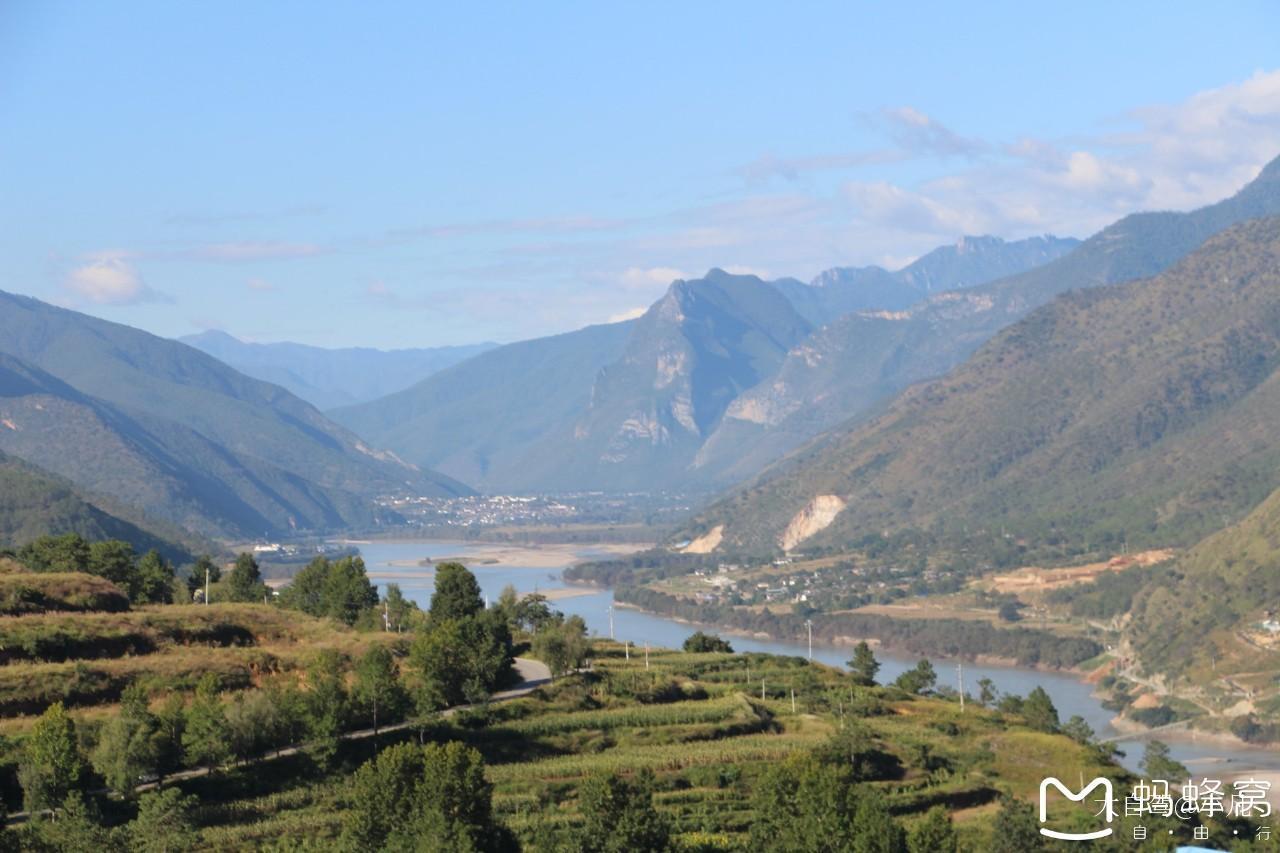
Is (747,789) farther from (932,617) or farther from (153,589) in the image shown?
(932,617)

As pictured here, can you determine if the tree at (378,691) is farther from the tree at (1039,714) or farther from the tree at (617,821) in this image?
the tree at (1039,714)

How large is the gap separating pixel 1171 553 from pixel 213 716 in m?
157

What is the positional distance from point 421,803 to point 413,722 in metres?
13.4

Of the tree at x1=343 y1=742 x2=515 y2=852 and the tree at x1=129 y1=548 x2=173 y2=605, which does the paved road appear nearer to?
the tree at x1=343 y1=742 x2=515 y2=852

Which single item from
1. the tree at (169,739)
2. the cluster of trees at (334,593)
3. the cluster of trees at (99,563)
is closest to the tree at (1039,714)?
the cluster of trees at (334,593)

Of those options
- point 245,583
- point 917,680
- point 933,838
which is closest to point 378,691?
point 933,838

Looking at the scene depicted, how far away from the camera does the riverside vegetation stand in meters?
53.2

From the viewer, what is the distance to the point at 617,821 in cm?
5403

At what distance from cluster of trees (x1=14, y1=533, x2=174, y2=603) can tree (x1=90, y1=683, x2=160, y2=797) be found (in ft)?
99.3

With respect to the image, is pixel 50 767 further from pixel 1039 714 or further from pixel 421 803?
pixel 1039 714

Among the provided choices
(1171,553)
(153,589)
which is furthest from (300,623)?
(1171,553)

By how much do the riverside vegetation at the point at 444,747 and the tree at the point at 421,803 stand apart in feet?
0.29

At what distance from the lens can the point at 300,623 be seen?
77.2m

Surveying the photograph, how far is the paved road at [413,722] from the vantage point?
57438mm
